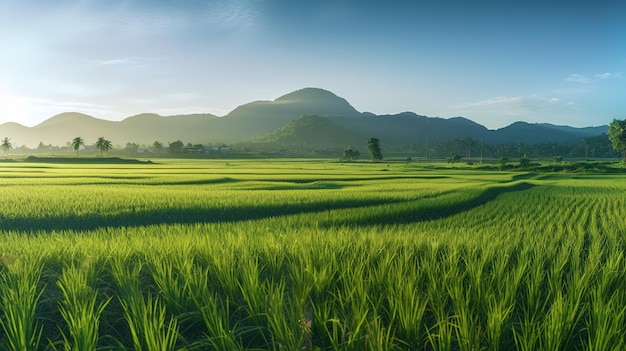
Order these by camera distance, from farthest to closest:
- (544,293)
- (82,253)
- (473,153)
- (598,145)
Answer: (473,153) → (598,145) → (82,253) → (544,293)

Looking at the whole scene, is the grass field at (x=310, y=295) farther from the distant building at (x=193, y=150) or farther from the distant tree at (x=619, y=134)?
the distant building at (x=193, y=150)

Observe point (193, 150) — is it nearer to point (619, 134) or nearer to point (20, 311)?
point (619, 134)

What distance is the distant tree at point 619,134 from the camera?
89000 millimetres

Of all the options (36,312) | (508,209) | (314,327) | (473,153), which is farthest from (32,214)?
(473,153)

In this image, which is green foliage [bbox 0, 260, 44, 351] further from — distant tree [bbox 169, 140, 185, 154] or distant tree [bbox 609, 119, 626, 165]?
distant tree [bbox 169, 140, 185, 154]

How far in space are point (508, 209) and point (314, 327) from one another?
57.1 feet

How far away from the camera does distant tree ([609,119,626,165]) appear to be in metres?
89.0

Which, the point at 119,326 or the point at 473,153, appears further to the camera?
the point at 473,153

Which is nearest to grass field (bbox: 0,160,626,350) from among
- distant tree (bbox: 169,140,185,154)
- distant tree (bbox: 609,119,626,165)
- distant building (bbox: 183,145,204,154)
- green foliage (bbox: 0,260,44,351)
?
green foliage (bbox: 0,260,44,351)

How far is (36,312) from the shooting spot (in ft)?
14.5

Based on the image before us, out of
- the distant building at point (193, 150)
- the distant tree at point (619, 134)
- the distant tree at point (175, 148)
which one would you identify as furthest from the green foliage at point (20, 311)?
the distant tree at point (175, 148)

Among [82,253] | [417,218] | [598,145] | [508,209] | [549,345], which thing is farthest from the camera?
[598,145]

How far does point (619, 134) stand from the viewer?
89.6 meters

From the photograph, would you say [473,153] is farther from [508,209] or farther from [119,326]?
[119,326]
